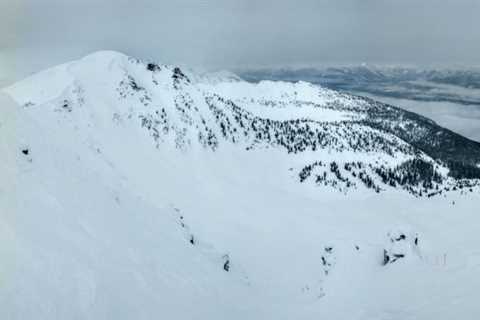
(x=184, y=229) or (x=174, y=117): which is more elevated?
(x=174, y=117)

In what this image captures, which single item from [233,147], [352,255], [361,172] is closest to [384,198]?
[361,172]

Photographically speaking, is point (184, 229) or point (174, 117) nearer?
point (184, 229)

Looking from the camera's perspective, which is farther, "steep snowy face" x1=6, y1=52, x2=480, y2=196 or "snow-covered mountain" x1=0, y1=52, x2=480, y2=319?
"steep snowy face" x1=6, y1=52, x2=480, y2=196

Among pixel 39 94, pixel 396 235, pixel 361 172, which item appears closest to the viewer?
pixel 396 235

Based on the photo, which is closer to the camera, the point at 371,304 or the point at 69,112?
the point at 371,304

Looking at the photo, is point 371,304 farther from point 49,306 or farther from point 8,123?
point 8,123

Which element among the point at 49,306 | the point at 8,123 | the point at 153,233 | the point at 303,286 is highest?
the point at 8,123

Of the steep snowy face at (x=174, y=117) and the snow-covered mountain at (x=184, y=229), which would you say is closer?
the snow-covered mountain at (x=184, y=229)

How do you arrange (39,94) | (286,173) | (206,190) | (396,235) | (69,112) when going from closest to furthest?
1. (396,235)
2. (206,190)
3. (69,112)
4. (39,94)
5. (286,173)
